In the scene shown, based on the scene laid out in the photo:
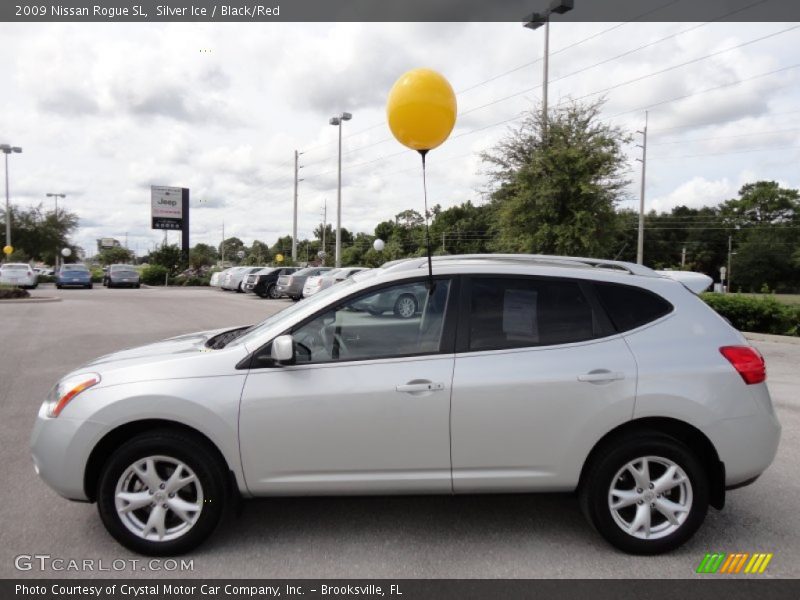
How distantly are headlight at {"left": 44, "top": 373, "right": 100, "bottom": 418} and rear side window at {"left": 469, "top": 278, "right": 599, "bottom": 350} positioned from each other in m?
2.23

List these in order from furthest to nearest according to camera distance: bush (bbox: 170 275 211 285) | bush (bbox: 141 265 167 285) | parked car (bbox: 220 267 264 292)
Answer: bush (bbox: 141 265 167 285), bush (bbox: 170 275 211 285), parked car (bbox: 220 267 264 292)

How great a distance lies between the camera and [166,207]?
63.7 metres

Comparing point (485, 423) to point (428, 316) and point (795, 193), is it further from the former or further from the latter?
point (795, 193)

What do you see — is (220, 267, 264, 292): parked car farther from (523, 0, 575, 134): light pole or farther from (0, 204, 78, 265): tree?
(0, 204, 78, 265): tree

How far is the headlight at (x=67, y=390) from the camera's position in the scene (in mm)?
3508

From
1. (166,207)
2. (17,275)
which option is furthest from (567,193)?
(166,207)

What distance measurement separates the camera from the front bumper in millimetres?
3412

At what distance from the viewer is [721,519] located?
399 centimetres

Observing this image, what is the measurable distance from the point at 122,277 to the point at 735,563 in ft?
139

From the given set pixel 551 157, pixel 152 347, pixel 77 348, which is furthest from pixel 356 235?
pixel 152 347

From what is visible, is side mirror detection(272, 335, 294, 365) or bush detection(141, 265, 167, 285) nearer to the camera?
side mirror detection(272, 335, 294, 365)

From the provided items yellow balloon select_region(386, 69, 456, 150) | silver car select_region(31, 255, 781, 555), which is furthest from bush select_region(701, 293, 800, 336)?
silver car select_region(31, 255, 781, 555)

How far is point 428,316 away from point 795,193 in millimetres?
106256

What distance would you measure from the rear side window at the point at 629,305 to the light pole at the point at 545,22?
16.9 meters
